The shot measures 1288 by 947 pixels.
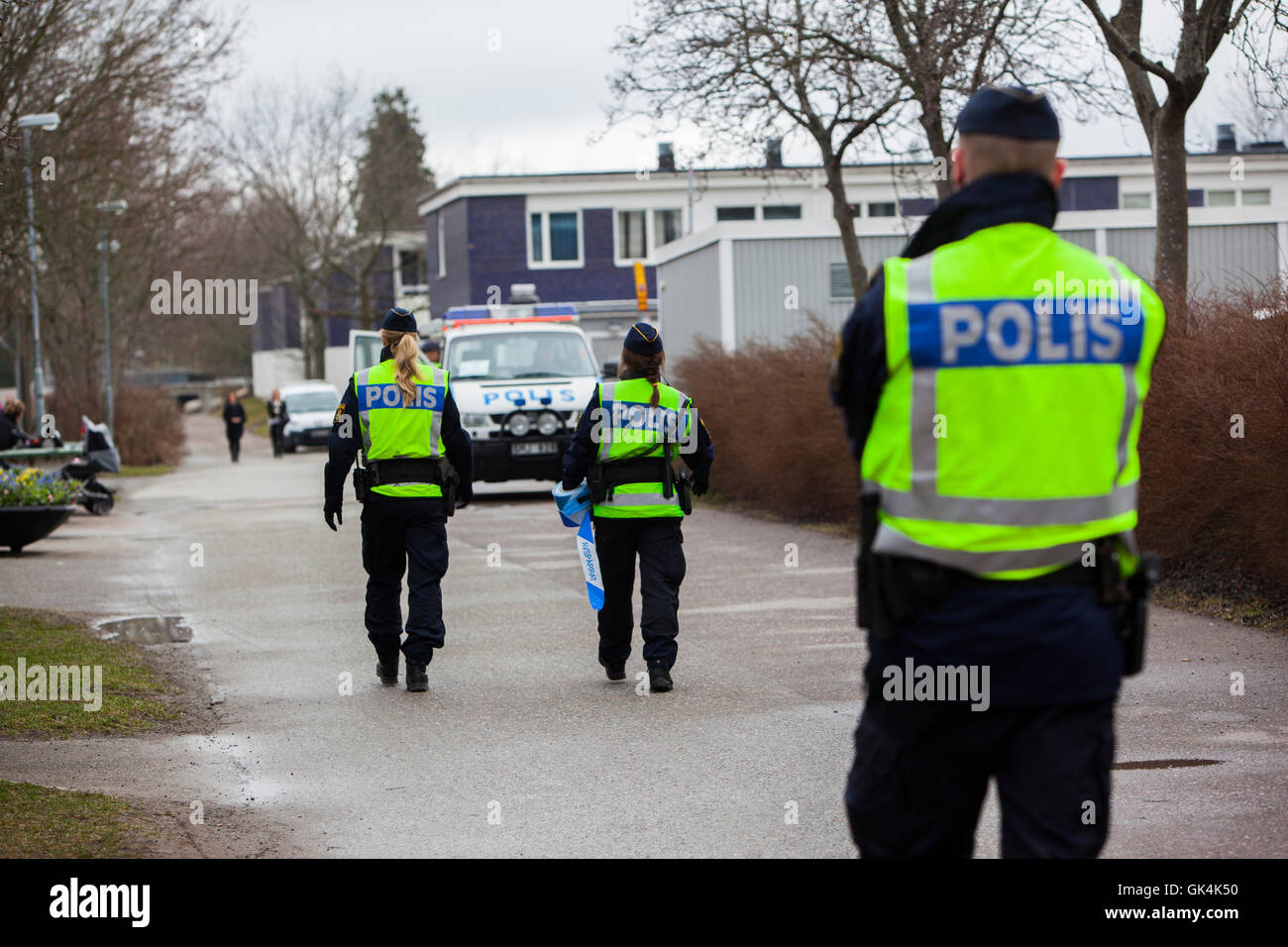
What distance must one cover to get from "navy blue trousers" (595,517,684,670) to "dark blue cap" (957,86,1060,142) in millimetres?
5437

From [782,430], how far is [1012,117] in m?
14.8

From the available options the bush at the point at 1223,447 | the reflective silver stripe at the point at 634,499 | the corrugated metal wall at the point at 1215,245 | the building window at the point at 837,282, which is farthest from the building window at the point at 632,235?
the reflective silver stripe at the point at 634,499

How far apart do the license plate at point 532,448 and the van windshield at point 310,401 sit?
29.7m

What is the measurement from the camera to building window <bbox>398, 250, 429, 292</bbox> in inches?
2625

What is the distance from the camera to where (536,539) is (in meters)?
17.7

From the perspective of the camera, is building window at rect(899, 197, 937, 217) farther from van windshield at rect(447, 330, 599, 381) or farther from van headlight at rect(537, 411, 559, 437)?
van headlight at rect(537, 411, 559, 437)

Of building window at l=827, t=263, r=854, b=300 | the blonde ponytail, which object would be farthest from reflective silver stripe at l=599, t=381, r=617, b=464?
building window at l=827, t=263, r=854, b=300

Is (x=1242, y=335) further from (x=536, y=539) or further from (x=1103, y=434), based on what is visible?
(x=536, y=539)

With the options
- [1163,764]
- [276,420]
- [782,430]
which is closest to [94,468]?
[782,430]

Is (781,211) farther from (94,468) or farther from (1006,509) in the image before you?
(1006,509)

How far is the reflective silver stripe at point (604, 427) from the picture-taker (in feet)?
29.1

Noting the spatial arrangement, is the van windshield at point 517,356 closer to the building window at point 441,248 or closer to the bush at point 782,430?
the bush at point 782,430

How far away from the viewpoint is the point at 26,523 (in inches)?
702
